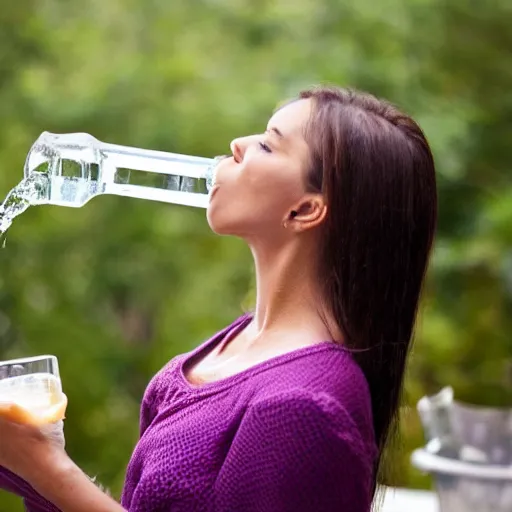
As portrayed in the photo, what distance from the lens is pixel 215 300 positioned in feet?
8.70

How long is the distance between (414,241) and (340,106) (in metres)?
0.16

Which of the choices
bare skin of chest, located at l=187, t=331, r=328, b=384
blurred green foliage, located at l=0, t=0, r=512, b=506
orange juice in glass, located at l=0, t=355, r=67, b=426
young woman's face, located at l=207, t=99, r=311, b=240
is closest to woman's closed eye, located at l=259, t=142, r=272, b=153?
young woman's face, located at l=207, t=99, r=311, b=240

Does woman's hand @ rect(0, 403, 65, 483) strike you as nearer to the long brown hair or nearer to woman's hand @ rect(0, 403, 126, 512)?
woman's hand @ rect(0, 403, 126, 512)

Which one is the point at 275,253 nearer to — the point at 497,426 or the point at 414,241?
the point at 414,241

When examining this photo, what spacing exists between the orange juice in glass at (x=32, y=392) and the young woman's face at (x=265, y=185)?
232mm

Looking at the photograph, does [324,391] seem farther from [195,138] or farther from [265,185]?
[195,138]

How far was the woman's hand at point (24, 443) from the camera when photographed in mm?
879

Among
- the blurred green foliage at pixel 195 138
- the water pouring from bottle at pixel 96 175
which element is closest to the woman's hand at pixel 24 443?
the water pouring from bottle at pixel 96 175

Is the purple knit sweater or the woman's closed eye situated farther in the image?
the woman's closed eye

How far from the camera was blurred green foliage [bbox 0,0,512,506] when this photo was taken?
2.41 m

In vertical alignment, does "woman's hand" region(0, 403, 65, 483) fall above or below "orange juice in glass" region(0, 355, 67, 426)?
below

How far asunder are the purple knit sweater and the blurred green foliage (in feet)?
4.86

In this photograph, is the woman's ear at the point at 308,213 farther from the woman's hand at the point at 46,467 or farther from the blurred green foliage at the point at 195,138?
the blurred green foliage at the point at 195,138

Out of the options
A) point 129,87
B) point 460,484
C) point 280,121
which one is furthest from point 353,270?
point 129,87
